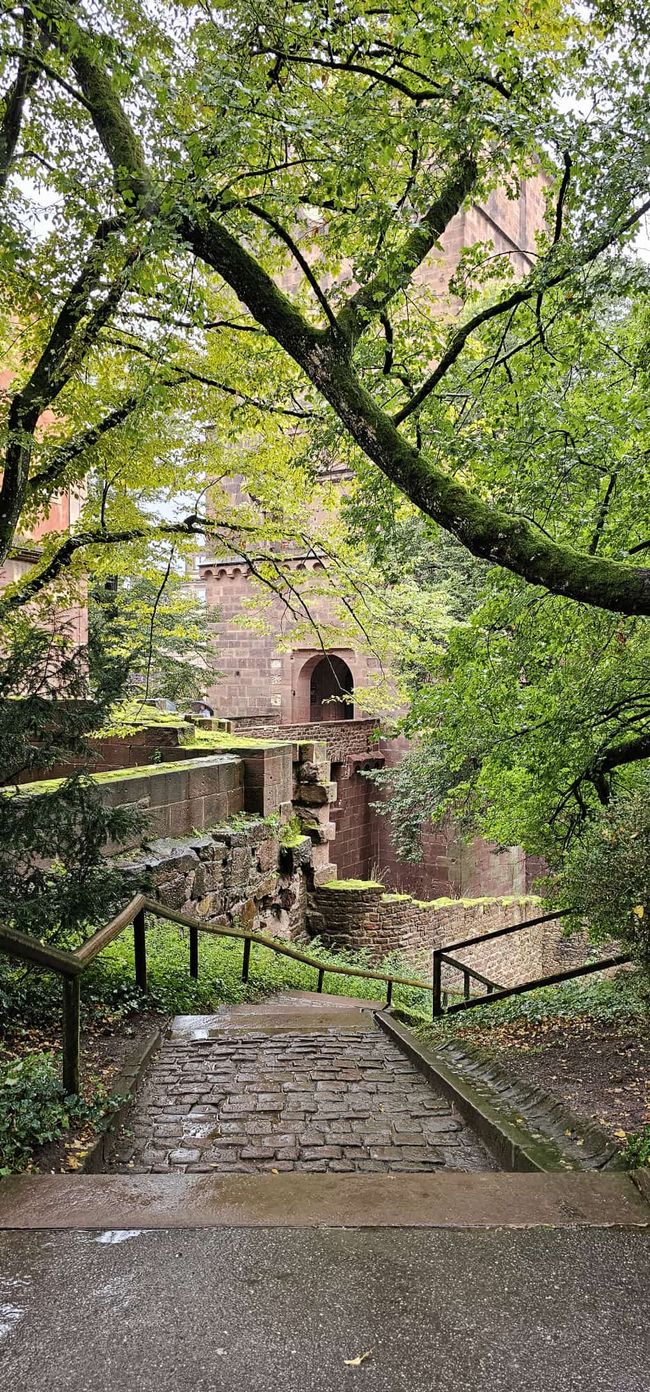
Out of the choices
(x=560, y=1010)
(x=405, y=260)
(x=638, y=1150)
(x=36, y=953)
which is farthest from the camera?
(x=560, y=1010)

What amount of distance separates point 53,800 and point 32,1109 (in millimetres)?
1779

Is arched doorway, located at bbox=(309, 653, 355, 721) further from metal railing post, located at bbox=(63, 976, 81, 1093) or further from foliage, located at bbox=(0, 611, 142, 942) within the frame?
metal railing post, located at bbox=(63, 976, 81, 1093)

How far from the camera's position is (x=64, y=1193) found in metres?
2.66

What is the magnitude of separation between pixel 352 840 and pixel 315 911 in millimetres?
6794

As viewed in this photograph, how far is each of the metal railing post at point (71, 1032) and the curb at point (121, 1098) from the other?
24 cm

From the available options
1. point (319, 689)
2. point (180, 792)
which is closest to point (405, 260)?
point (180, 792)

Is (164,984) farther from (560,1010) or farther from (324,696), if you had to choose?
(324,696)

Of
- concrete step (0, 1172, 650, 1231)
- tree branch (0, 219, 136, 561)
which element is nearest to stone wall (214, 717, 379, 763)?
tree branch (0, 219, 136, 561)

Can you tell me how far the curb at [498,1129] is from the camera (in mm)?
3393

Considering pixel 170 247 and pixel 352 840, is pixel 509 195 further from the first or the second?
pixel 352 840

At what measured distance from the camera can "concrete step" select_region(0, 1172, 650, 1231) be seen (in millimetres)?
2502

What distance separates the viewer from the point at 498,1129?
3791mm

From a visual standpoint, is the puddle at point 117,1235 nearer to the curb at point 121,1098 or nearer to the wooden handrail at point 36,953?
the curb at point 121,1098

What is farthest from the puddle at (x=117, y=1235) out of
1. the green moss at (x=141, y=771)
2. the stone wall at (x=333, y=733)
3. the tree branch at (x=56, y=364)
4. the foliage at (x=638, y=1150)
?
the stone wall at (x=333, y=733)
